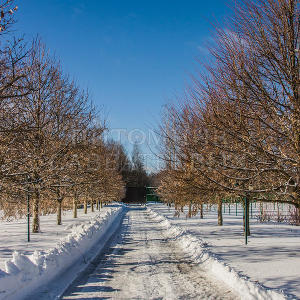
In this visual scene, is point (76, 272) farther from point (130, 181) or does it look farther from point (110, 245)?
point (130, 181)

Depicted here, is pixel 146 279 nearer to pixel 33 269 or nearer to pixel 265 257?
pixel 33 269

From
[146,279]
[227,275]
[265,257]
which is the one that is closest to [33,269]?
[146,279]

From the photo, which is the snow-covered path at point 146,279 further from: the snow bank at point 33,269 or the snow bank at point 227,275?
the snow bank at point 33,269

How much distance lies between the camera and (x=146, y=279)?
250 inches

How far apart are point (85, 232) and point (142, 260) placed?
11.0 feet

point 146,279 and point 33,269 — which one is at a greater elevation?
point 33,269

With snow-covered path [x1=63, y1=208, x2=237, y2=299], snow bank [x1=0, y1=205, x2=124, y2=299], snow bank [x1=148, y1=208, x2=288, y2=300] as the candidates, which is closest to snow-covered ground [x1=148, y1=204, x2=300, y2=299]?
snow bank [x1=148, y1=208, x2=288, y2=300]

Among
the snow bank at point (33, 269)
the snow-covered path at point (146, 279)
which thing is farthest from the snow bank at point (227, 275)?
the snow bank at point (33, 269)

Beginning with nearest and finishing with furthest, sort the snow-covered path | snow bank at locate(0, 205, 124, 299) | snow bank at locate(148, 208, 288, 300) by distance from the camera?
1. snow bank at locate(148, 208, 288, 300)
2. snow bank at locate(0, 205, 124, 299)
3. the snow-covered path

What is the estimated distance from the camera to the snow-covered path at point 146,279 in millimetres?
5422

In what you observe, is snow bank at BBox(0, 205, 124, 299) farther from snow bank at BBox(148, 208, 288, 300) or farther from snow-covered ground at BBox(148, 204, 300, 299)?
snow-covered ground at BBox(148, 204, 300, 299)

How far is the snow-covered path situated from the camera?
5.42 meters

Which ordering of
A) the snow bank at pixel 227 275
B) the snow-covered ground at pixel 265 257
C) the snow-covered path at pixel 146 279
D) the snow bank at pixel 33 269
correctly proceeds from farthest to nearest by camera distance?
1. the snow-covered ground at pixel 265 257
2. the snow-covered path at pixel 146 279
3. the snow bank at pixel 33 269
4. the snow bank at pixel 227 275

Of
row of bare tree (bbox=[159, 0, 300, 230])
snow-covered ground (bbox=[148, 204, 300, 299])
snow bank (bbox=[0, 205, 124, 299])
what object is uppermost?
row of bare tree (bbox=[159, 0, 300, 230])
